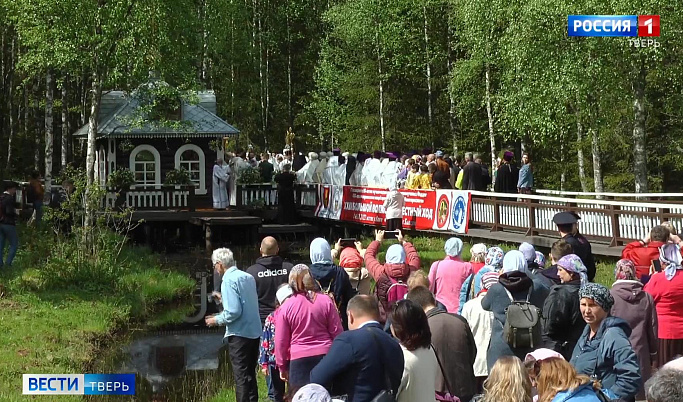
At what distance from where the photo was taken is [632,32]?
27891 mm

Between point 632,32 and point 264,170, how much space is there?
507 inches

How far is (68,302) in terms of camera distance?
18734mm

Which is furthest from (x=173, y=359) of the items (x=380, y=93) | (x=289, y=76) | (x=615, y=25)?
(x=289, y=76)

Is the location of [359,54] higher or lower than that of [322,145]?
higher

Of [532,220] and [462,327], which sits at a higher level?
[532,220]

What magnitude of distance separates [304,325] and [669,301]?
Result: 11.9 feet

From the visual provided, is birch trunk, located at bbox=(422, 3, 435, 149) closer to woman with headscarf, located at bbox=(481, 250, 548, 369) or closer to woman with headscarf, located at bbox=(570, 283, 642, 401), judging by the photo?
woman with headscarf, located at bbox=(481, 250, 548, 369)

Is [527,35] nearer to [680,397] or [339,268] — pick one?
[339,268]

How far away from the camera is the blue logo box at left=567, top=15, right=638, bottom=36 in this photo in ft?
91.2

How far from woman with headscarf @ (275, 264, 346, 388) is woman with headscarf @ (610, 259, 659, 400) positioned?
246cm

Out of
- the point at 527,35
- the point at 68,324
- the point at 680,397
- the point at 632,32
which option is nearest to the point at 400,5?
the point at 527,35

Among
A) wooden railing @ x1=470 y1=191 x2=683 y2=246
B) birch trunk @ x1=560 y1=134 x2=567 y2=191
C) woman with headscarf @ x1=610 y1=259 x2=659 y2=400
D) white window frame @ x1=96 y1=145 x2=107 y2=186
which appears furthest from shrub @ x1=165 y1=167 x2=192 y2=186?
woman with headscarf @ x1=610 y1=259 x2=659 y2=400

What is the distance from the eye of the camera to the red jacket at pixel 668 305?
31.3ft

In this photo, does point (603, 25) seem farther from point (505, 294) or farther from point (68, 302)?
point (505, 294)
